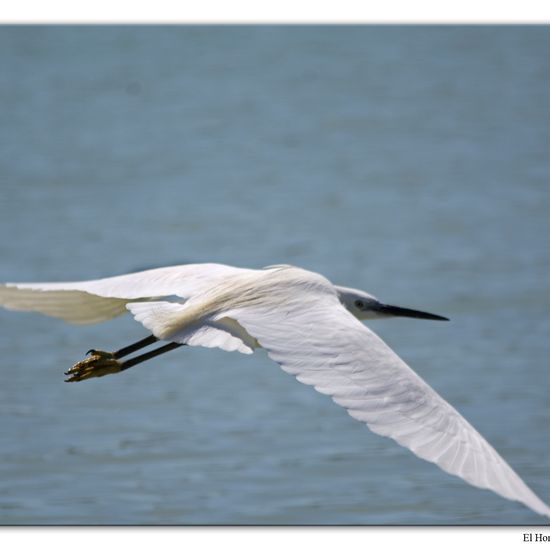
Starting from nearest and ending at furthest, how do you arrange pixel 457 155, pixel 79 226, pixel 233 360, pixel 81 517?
pixel 81 517
pixel 233 360
pixel 79 226
pixel 457 155

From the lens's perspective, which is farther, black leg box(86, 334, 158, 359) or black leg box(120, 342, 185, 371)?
black leg box(86, 334, 158, 359)

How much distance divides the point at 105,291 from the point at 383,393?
1.22 m

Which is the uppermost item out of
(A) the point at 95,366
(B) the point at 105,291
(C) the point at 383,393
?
(B) the point at 105,291

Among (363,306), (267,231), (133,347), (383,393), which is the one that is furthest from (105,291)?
(267,231)

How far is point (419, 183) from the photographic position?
8602 mm

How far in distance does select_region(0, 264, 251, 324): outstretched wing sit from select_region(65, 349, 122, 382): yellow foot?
0.19 meters

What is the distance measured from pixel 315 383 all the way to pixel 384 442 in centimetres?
186

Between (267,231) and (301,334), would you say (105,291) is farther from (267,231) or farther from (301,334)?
(267,231)

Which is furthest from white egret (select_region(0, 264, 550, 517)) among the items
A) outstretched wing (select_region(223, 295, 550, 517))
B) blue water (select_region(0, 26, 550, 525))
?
blue water (select_region(0, 26, 550, 525))

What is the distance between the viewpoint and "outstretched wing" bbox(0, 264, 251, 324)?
4457 mm

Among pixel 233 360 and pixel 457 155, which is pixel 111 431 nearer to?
pixel 233 360

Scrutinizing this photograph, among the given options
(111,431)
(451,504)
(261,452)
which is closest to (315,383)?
(451,504)

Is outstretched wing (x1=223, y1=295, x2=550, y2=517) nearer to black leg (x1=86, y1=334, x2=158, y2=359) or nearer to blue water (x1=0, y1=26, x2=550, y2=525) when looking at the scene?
black leg (x1=86, y1=334, x2=158, y2=359)

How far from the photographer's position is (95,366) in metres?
4.52
